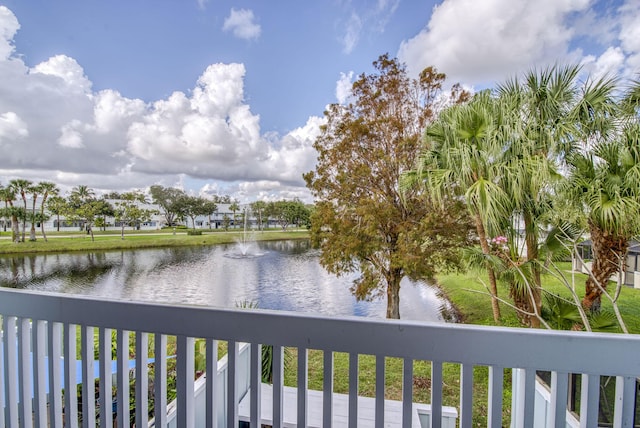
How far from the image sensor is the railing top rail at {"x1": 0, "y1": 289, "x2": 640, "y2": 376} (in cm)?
50

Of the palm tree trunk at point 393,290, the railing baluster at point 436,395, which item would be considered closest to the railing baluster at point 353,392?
the railing baluster at point 436,395

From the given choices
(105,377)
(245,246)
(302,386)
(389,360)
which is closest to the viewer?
(302,386)

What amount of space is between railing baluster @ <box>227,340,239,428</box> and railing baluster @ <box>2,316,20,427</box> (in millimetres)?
629

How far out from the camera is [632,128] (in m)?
2.11

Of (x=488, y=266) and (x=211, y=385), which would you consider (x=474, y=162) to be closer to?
(x=488, y=266)

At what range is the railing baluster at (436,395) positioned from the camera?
1.84ft

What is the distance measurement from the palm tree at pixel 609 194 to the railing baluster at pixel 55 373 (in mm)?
2948

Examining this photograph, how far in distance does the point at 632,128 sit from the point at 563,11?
Answer: 956 millimetres

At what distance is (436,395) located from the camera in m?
0.58

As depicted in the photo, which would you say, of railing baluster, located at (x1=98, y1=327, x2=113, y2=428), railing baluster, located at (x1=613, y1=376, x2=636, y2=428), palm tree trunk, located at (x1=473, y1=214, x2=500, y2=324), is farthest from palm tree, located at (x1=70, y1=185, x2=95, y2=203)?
palm tree trunk, located at (x1=473, y1=214, x2=500, y2=324)

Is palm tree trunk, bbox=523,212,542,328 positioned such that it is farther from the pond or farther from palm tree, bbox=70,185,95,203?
palm tree, bbox=70,185,95,203

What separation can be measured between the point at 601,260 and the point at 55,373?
3.37 metres

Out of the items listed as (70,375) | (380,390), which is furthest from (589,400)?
(70,375)

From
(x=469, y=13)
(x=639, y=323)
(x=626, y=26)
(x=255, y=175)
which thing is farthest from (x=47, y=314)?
(x=639, y=323)
